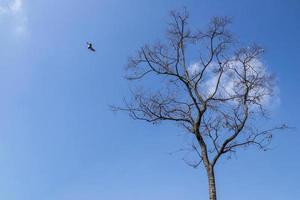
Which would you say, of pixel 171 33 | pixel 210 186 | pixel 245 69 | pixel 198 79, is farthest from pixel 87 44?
pixel 210 186

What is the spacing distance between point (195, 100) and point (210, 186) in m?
3.92

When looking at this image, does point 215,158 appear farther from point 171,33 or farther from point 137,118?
point 171,33

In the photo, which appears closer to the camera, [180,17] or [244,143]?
[244,143]

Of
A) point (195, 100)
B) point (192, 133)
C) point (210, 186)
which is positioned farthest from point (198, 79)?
point (210, 186)

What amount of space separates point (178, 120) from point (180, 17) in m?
4.74

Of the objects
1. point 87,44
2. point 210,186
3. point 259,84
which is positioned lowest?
point 210,186

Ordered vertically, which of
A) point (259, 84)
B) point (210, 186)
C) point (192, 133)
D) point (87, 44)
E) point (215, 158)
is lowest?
point (210, 186)

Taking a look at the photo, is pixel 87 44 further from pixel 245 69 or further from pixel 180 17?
pixel 245 69

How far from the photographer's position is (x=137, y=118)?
871 inches

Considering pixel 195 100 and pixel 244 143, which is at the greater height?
pixel 195 100

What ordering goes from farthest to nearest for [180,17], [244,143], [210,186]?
[180,17], [244,143], [210,186]

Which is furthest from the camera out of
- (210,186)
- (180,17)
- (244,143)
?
(180,17)

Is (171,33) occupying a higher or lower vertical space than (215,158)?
higher

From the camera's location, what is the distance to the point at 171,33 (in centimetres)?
2312
